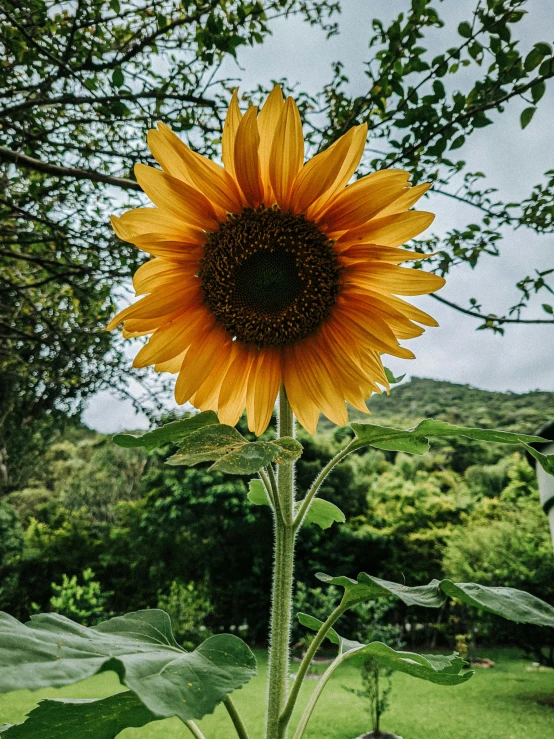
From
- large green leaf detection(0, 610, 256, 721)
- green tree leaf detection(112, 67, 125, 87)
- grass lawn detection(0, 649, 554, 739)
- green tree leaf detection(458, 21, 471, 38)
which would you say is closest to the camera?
large green leaf detection(0, 610, 256, 721)

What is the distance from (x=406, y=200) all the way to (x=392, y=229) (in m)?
0.04

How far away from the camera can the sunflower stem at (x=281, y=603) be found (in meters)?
0.70

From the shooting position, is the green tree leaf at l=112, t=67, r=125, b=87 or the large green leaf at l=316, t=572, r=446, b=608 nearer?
the large green leaf at l=316, t=572, r=446, b=608

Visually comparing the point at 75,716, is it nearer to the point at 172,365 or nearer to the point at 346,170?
the point at 172,365

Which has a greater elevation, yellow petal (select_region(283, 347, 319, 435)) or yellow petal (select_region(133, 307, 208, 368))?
yellow petal (select_region(133, 307, 208, 368))

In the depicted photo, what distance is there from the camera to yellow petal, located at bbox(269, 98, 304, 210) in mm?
759

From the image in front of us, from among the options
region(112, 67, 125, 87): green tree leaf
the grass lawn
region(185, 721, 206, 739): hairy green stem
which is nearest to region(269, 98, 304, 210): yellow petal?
region(185, 721, 206, 739): hairy green stem

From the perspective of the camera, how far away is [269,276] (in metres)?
1.00

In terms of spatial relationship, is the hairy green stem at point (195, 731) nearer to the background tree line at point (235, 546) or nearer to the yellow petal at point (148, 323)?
the yellow petal at point (148, 323)

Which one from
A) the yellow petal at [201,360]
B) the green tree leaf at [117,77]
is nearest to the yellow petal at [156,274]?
the yellow petal at [201,360]

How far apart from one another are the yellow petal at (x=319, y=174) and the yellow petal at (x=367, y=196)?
0.03 meters

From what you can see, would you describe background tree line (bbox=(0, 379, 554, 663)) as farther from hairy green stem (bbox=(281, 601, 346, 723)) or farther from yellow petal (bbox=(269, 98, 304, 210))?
yellow petal (bbox=(269, 98, 304, 210))

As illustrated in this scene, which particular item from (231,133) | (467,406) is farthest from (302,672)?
(467,406)

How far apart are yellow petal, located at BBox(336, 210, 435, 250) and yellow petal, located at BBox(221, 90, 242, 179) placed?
0.67 ft
